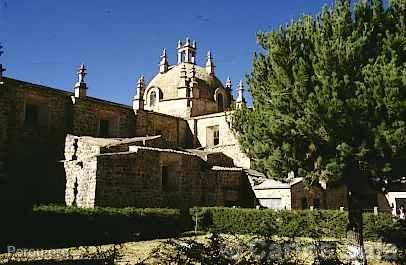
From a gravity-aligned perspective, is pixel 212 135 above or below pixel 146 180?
above

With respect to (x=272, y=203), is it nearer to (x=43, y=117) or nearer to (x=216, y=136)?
(x=216, y=136)

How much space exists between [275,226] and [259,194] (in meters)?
6.93

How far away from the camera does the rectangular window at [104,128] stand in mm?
31681

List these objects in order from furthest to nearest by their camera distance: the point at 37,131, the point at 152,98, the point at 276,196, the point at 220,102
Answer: the point at 220,102, the point at 152,98, the point at 276,196, the point at 37,131

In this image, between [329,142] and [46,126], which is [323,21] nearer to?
[329,142]

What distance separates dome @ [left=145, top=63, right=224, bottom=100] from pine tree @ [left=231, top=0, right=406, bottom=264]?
2915 cm

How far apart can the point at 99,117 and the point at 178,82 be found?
15.1m

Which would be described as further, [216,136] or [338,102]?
[216,136]

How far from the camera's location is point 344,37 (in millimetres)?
13141

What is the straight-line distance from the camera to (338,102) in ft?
39.1

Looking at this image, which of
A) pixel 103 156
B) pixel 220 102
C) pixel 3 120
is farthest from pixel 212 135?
pixel 3 120

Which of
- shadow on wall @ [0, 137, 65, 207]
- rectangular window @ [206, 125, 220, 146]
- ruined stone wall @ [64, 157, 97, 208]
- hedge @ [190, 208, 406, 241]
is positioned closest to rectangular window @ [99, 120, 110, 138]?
shadow on wall @ [0, 137, 65, 207]

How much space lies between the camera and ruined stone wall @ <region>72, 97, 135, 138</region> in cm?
2952

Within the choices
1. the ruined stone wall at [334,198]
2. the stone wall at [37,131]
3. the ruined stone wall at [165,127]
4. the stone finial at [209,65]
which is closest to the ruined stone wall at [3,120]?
the stone wall at [37,131]
